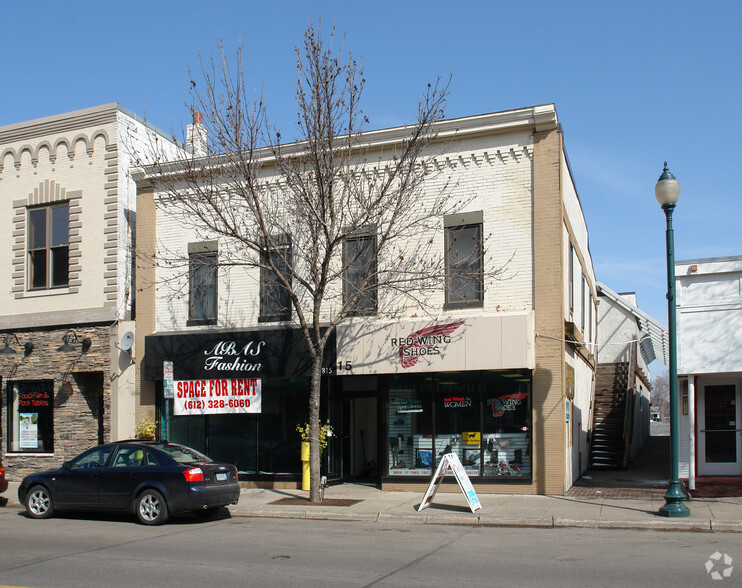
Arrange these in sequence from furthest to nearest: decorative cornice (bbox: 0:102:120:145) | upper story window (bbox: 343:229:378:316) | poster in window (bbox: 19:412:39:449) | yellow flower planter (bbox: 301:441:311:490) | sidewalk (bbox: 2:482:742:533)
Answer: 1. poster in window (bbox: 19:412:39:449)
2. decorative cornice (bbox: 0:102:120:145)
3. yellow flower planter (bbox: 301:441:311:490)
4. upper story window (bbox: 343:229:378:316)
5. sidewalk (bbox: 2:482:742:533)

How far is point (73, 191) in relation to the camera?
21016 mm

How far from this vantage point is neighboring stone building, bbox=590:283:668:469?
23719 mm

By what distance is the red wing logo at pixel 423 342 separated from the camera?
1652 cm

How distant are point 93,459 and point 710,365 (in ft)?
39.4

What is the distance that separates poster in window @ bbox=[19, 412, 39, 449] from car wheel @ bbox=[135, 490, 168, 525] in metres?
9.23

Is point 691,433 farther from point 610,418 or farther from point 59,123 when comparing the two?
point 59,123

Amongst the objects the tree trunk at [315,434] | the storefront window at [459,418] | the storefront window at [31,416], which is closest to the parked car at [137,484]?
the tree trunk at [315,434]

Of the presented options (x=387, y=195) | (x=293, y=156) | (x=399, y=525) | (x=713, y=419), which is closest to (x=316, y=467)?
(x=399, y=525)

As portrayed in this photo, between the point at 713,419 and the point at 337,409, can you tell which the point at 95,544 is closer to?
the point at 337,409

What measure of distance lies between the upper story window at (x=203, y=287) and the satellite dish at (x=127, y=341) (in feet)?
5.31

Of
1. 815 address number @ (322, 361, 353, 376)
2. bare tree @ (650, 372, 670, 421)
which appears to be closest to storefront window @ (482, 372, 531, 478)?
815 address number @ (322, 361, 353, 376)

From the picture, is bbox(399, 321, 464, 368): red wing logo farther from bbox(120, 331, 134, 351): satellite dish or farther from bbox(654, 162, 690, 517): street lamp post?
bbox(120, 331, 134, 351): satellite dish

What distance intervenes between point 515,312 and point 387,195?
12.4 ft

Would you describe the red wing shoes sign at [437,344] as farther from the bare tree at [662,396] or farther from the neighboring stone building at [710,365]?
the bare tree at [662,396]
